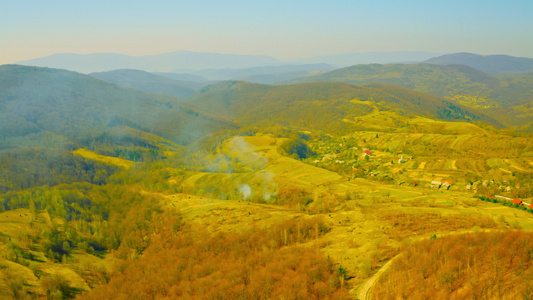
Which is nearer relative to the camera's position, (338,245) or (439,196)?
(338,245)

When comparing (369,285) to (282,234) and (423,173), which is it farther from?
(423,173)

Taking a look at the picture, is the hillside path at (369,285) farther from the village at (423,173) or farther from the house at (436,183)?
the house at (436,183)

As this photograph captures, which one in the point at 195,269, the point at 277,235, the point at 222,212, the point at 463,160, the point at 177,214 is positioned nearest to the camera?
the point at 195,269

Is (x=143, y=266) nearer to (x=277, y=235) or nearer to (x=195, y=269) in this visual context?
(x=195, y=269)

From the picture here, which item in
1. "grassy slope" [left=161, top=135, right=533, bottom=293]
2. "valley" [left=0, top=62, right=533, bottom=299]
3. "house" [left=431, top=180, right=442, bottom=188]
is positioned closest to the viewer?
"valley" [left=0, top=62, right=533, bottom=299]

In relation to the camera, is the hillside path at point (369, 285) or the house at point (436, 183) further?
the house at point (436, 183)

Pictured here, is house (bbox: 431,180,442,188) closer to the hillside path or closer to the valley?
the valley

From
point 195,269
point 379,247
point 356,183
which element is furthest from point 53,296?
point 356,183

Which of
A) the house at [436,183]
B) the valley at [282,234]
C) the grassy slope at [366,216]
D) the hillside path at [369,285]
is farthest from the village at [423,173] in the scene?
the hillside path at [369,285]

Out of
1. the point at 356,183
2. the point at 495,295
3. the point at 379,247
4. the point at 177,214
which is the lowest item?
the point at 177,214

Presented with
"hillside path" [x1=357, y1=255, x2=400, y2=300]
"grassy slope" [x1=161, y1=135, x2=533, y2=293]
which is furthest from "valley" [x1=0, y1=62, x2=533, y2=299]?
"grassy slope" [x1=161, y1=135, x2=533, y2=293]

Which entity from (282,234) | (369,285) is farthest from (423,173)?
(369,285)
